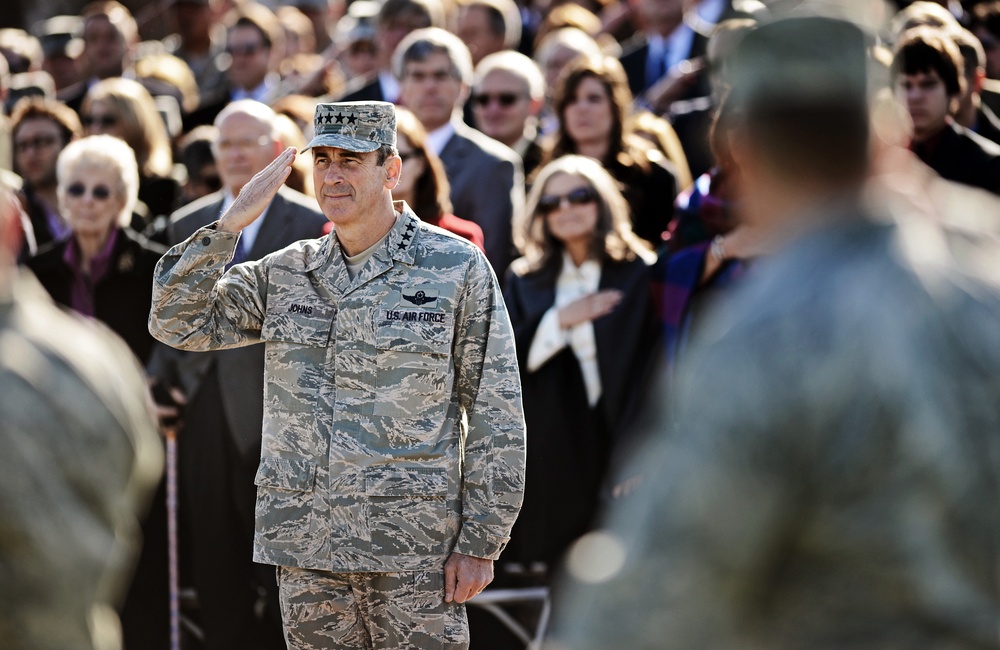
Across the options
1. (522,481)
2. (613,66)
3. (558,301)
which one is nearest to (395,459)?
(522,481)

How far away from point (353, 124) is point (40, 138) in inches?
183

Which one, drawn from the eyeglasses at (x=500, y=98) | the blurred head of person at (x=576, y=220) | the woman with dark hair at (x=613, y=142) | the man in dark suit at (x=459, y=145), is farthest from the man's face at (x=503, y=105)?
the blurred head of person at (x=576, y=220)

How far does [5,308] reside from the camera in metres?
2.73

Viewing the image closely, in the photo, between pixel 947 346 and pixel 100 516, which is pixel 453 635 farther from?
pixel 947 346

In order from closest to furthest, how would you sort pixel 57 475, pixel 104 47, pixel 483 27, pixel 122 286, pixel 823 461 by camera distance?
pixel 823 461 → pixel 57 475 → pixel 122 286 → pixel 483 27 → pixel 104 47

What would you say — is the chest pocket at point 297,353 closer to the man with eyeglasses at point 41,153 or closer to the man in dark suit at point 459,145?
the man in dark suit at point 459,145

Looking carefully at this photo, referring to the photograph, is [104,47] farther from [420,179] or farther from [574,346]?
[574,346]

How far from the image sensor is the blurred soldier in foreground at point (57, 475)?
260 centimetres

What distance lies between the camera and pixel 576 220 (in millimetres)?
7129

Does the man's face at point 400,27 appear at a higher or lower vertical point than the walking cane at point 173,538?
higher

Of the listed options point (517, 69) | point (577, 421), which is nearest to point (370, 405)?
point (577, 421)

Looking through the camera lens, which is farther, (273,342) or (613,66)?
(613,66)

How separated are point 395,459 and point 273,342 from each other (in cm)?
58

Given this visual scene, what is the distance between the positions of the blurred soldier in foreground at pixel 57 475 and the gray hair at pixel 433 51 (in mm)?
5503
